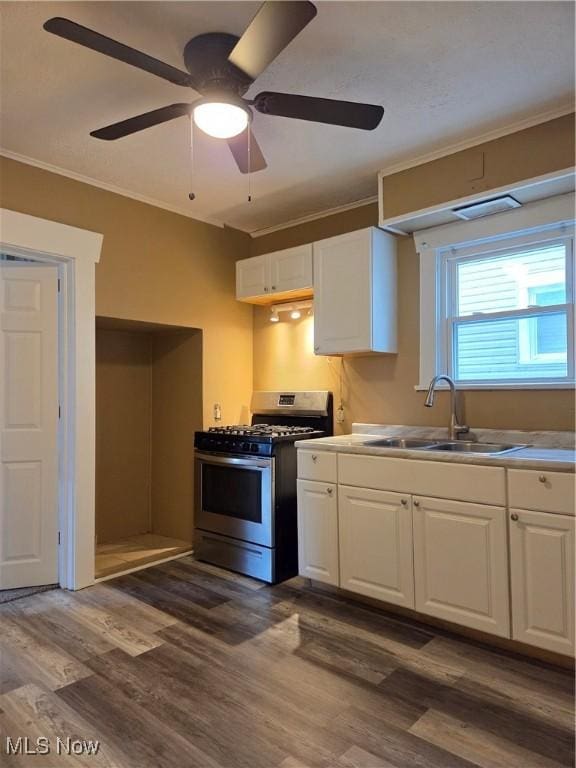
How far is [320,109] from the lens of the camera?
6.40ft

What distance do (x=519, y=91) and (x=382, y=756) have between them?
271 cm

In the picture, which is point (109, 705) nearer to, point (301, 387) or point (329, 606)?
point (329, 606)

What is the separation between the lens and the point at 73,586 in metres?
3.11

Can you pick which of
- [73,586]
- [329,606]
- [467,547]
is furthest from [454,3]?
[73,586]

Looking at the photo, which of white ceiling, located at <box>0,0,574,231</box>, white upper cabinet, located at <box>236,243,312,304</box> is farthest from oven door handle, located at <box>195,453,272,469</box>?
white ceiling, located at <box>0,0,574,231</box>

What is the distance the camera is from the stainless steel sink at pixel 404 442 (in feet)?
9.92

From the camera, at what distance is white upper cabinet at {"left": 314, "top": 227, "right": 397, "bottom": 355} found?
3199 millimetres

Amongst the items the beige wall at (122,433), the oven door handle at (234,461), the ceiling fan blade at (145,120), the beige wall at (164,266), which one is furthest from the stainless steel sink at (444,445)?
the beige wall at (122,433)

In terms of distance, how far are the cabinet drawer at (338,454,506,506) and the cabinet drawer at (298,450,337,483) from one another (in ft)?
0.20

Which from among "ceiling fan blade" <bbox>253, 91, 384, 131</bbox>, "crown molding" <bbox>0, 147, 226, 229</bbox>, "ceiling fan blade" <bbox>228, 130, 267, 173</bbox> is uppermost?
"crown molding" <bbox>0, 147, 226, 229</bbox>

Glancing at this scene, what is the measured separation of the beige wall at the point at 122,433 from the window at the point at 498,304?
2.38 metres

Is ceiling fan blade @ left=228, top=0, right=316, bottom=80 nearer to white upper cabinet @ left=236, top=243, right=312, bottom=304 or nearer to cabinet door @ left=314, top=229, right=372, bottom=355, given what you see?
cabinet door @ left=314, top=229, right=372, bottom=355

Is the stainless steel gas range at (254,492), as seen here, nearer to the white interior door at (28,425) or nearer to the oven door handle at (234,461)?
the oven door handle at (234,461)

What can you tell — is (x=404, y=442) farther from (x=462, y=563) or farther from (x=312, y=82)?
(x=312, y=82)
